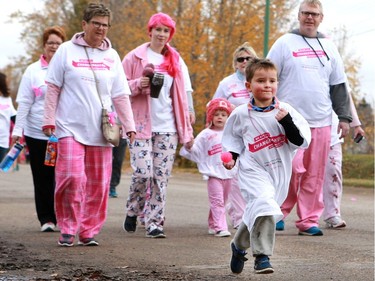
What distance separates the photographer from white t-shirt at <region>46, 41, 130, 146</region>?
9.02 m

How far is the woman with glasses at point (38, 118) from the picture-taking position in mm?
10820

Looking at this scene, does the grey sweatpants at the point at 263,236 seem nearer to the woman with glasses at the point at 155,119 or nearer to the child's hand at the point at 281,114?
the child's hand at the point at 281,114

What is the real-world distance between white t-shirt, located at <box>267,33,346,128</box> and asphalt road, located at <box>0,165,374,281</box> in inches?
49.7

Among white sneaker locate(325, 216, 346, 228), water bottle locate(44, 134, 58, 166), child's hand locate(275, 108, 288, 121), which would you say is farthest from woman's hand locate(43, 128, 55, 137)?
white sneaker locate(325, 216, 346, 228)

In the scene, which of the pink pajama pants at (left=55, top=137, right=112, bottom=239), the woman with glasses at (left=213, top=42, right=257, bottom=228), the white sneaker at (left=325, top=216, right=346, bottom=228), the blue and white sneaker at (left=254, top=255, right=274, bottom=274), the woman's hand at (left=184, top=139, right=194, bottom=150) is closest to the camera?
the blue and white sneaker at (left=254, top=255, right=274, bottom=274)

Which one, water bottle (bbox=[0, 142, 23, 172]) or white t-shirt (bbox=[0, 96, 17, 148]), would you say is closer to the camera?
water bottle (bbox=[0, 142, 23, 172])

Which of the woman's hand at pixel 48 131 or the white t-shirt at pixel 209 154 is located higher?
the woman's hand at pixel 48 131

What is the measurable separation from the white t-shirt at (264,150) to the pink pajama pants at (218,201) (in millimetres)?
2931

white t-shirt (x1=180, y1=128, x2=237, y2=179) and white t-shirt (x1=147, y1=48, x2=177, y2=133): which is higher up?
white t-shirt (x1=147, y1=48, x2=177, y2=133)

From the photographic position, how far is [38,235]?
1012 centimetres

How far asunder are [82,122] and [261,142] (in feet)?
7.59

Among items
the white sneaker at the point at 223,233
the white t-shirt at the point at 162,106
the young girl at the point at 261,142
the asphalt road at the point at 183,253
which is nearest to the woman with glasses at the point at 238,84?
the white sneaker at the point at 223,233

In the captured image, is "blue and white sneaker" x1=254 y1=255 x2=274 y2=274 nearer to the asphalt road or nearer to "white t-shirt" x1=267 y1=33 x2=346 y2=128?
the asphalt road

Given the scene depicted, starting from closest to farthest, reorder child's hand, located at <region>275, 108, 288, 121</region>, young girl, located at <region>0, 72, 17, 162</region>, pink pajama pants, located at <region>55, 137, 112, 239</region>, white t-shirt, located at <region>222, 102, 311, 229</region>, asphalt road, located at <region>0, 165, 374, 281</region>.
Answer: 1. child's hand, located at <region>275, 108, 288, 121</region>
2. white t-shirt, located at <region>222, 102, 311, 229</region>
3. asphalt road, located at <region>0, 165, 374, 281</region>
4. pink pajama pants, located at <region>55, 137, 112, 239</region>
5. young girl, located at <region>0, 72, 17, 162</region>
